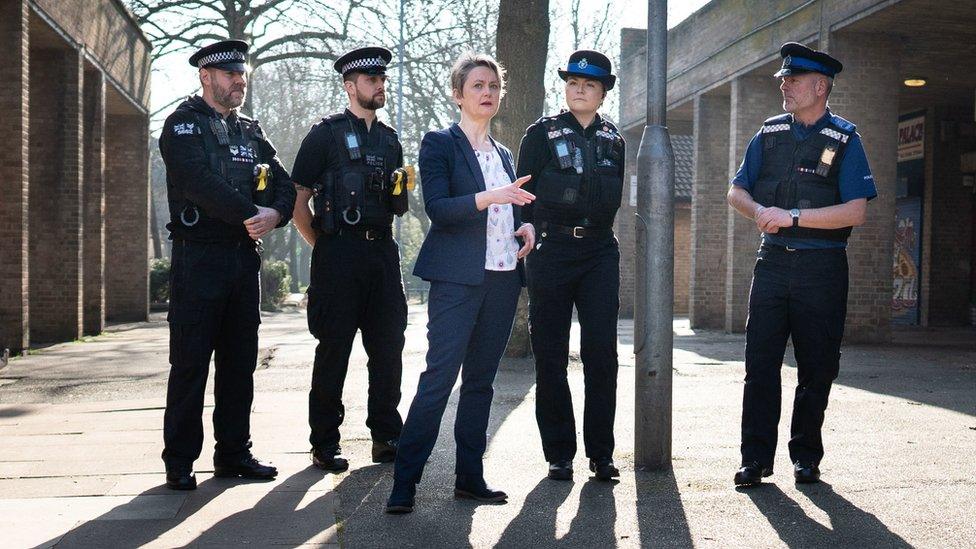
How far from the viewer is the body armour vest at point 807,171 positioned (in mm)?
5484

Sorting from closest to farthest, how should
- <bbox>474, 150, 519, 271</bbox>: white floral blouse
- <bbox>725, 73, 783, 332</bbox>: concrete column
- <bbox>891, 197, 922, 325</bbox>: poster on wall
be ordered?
<bbox>474, 150, 519, 271</bbox>: white floral blouse → <bbox>725, 73, 783, 332</bbox>: concrete column → <bbox>891, 197, 922, 325</bbox>: poster on wall

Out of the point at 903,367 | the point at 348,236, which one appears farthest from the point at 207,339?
the point at 903,367

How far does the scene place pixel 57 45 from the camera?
52.5ft

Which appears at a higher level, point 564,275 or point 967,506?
point 564,275

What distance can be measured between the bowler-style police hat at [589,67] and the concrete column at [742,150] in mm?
12485

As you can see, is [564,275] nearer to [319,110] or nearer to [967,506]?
[967,506]

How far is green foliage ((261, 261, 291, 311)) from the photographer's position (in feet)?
107

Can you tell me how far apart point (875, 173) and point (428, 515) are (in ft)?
37.9

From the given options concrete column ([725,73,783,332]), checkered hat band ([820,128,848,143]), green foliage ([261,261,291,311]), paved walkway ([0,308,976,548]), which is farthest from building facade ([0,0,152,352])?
checkered hat band ([820,128,848,143])

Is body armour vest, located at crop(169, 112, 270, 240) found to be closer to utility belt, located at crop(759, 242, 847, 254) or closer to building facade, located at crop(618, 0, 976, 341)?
utility belt, located at crop(759, 242, 847, 254)

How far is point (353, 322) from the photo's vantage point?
19.5 feet

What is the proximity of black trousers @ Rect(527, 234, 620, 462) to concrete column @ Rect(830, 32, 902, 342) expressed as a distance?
32.1 feet

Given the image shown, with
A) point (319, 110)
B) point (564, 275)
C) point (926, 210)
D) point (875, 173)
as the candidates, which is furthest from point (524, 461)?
point (319, 110)

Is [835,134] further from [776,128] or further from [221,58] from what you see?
[221,58]
